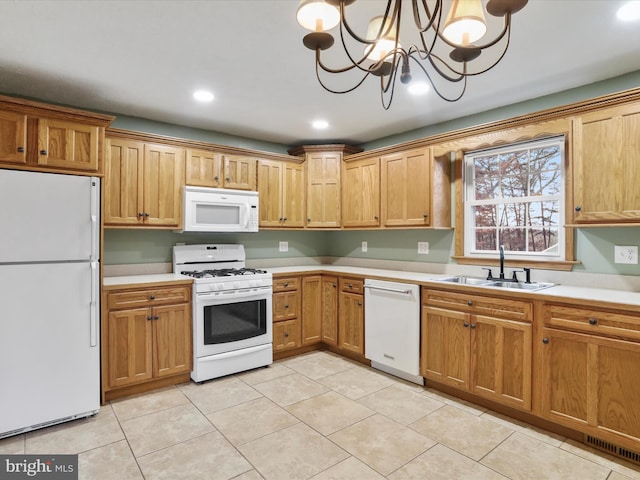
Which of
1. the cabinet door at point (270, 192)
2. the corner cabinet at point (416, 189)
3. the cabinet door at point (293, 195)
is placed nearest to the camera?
the corner cabinet at point (416, 189)

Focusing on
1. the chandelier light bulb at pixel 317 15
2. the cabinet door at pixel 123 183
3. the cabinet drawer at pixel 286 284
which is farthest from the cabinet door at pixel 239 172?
the chandelier light bulb at pixel 317 15

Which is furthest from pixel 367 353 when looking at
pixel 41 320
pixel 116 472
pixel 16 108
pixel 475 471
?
pixel 16 108

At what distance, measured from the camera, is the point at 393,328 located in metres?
3.41

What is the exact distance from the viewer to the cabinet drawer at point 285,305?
153 inches

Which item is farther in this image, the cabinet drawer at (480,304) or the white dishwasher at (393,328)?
the white dishwasher at (393,328)

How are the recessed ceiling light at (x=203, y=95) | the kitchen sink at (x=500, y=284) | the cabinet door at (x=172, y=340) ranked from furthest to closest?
1. the cabinet door at (x=172, y=340)
2. the recessed ceiling light at (x=203, y=95)
3. the kitchen sink at (x=500, y=284)

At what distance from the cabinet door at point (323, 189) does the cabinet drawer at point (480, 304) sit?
1639 mm

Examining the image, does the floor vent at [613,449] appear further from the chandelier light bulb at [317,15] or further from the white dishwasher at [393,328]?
the chandelier light bulb at [317,15]

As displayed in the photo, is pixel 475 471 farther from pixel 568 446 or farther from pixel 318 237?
pixel 318 237

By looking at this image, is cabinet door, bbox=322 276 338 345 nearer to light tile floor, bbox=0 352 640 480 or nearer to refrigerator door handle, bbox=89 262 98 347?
light tile floor, bbox=0 352 640 480

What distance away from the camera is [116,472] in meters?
2.09

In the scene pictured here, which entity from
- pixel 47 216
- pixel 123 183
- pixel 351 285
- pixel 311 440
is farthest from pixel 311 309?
pixel 47 216

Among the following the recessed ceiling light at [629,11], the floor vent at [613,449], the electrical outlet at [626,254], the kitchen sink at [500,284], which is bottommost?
the floor vent at [613,449]

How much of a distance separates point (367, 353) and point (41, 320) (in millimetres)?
2664
